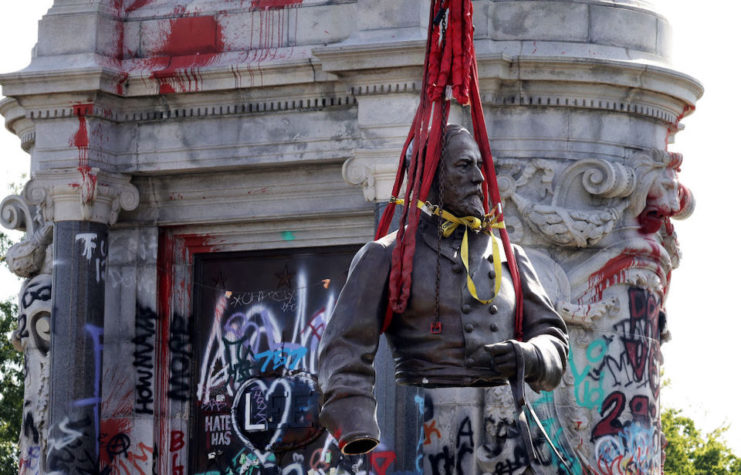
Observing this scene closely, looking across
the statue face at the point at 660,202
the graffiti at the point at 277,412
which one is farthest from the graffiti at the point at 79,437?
the statue face at the point at 660,202

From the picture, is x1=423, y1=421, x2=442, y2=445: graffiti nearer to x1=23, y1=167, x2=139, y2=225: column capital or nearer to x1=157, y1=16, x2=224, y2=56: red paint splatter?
x1=23, y1=167, x2=139, y2=225: column capital

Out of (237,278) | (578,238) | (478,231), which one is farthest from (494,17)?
(478,231)

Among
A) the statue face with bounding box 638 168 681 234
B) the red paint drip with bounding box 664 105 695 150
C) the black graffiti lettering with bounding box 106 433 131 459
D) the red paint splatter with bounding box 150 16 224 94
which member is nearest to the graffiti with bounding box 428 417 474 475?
the statue face with bounding box 638 168 681 234

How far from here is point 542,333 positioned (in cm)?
1180

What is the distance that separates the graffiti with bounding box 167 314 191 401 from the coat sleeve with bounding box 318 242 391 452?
399 inches

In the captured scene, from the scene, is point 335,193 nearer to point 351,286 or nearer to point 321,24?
point 321,24

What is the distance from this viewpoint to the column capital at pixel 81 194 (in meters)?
21.0

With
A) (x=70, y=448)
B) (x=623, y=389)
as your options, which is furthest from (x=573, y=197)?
(x=70, y=448)

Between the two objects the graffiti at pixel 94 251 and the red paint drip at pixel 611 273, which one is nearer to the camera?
the red paint drip at pixel 611 273

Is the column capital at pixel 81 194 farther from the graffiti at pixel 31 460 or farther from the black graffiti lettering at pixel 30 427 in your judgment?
the graffiti at pixel 31 460

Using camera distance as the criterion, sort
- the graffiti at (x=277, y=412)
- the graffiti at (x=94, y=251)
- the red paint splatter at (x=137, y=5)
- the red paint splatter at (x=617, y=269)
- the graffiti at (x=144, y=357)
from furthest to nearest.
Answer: the red paint splatter at (x=137, y=5)
the graffiti at (x=144, y=357)
the graffiti at (x=94, y=251)
the graffiti at (x=277, y=412)
the red paint splatter at (x=617, y=269)

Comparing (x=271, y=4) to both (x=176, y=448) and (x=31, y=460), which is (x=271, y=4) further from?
(x=31, y=460)

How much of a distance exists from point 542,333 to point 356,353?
1.13m

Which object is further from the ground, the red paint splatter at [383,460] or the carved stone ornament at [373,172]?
the carved stone ornament at [373,172]
